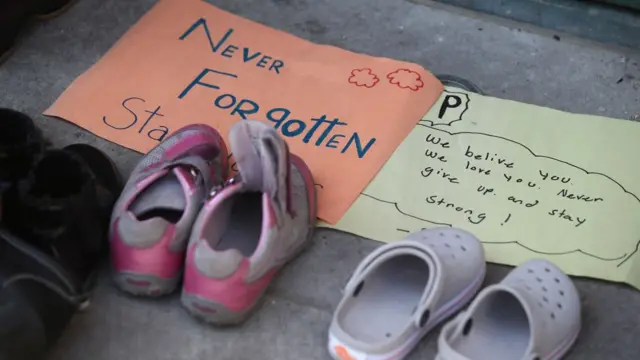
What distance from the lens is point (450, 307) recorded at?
2.80 feet

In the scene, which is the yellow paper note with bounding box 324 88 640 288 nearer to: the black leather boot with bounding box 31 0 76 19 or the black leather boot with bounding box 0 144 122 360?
the black leather boot with bounding box 0 144 122 360

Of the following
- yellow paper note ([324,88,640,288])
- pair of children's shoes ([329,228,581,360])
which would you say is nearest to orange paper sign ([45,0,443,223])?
yellow paper note ([324,88,640,288])

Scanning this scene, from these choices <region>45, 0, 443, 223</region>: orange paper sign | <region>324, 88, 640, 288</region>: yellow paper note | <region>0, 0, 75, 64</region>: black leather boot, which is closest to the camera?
<region>324, 88, 640, 288</region>: yellow paper note

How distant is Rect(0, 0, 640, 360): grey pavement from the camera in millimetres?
851

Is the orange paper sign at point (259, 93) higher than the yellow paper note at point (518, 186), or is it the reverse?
the yellow paper note at point (518, 186)

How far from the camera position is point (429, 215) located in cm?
97

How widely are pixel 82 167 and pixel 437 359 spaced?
0.43 metres

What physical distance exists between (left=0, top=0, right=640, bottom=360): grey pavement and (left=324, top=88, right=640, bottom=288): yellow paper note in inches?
1.1

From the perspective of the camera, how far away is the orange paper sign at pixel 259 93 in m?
1.05

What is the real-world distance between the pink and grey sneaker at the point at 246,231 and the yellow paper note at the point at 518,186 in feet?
0.33

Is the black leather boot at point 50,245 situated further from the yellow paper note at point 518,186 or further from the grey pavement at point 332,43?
the yellow paper note at point 518,186

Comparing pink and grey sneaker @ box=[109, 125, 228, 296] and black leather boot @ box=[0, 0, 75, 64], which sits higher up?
pink and grey sneaker @ box=[109, 125, 228, 296]

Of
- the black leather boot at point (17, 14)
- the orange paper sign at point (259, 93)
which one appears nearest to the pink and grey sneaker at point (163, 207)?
the orange paper sign at point (259, 93)

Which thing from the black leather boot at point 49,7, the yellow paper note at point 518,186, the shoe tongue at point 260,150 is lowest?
the black leather boot at point 49,7
